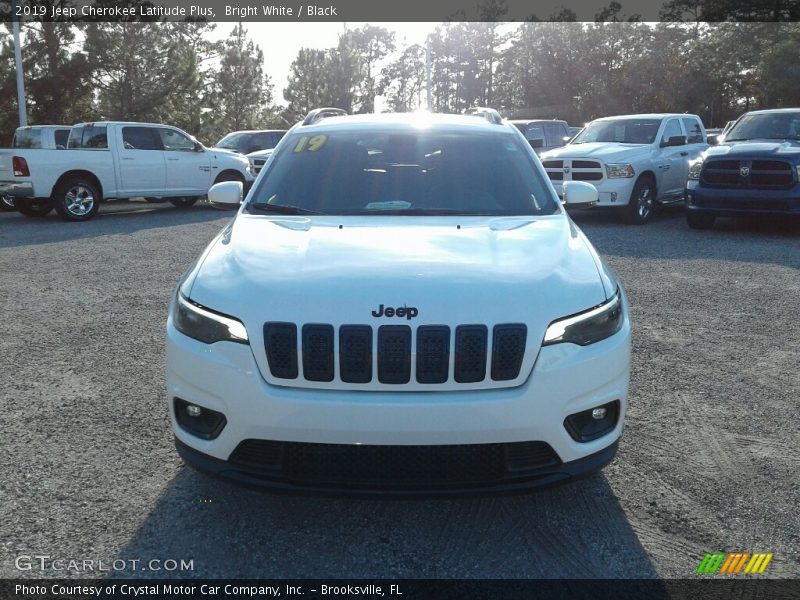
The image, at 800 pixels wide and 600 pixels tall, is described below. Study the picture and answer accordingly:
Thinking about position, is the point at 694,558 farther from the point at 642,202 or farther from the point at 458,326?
the point at 642,202

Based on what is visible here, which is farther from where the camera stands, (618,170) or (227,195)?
(618,170)

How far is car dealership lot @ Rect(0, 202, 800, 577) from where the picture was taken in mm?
2973

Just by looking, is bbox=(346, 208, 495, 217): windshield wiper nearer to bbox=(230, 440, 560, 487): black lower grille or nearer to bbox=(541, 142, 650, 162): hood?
bbox=(230, 440, 560, 487): black lower grille

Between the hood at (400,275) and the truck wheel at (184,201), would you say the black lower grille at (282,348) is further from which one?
the truck wheel at (184,201)

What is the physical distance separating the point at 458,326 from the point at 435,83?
3526 inches

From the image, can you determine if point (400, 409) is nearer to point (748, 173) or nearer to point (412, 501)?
Result: point (412, 501)

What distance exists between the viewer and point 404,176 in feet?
14.5

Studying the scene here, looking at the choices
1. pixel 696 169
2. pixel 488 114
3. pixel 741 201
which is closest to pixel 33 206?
pixel 696 169

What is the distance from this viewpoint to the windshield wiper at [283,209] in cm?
415

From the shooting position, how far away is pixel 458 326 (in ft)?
9.27

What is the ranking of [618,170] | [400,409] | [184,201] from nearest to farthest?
[400,409] → [618,170] → [184,201]

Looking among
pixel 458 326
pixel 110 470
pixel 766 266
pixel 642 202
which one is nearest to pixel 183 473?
pixel 110 470

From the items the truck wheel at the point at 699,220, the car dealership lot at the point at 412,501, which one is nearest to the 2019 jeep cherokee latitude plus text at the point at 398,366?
the car dealership lot at the point at 412,501

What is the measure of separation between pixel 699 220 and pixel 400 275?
10.9 m
